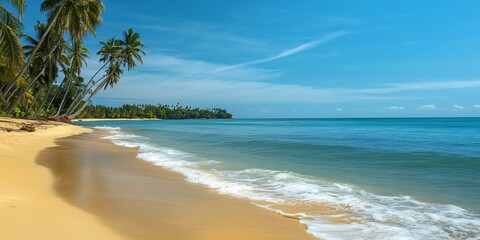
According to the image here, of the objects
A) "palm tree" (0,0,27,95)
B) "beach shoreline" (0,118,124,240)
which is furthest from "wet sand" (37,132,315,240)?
"palm tree" (0,0,27,95)

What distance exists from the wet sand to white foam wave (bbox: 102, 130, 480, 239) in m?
0.48

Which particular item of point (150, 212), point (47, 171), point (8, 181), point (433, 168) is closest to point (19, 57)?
point (47, 171)

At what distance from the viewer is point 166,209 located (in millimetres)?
5371

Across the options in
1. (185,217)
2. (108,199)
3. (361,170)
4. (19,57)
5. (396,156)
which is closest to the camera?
(185,217)

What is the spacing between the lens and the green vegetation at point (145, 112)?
117 m

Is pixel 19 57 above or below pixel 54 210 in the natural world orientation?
above

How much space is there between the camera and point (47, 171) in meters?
8.02

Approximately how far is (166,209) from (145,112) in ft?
500

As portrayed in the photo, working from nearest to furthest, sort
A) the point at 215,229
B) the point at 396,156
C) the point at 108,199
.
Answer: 1. the point at 215,229
2. the point at 108,199
3. the point at 396,156

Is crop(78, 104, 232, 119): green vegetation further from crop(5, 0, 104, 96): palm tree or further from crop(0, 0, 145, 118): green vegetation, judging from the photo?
crop(5, 0, 104, 96): palm tree

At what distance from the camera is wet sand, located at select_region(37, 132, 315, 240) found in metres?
4.33

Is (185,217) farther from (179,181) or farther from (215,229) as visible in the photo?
(179,181)

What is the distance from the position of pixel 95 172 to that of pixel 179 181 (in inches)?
95.3

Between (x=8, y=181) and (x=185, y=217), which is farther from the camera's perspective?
(x=8, y=181)
